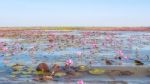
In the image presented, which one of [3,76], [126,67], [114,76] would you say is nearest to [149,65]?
[126,67]

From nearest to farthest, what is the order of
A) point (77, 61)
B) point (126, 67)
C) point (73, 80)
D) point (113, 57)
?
point (73, 80)
point (126, 67)
point (77, 61)
point (113, 57)

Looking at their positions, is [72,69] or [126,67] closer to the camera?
[72,69]

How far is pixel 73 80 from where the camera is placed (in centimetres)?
1327

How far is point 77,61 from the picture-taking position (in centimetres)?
1820

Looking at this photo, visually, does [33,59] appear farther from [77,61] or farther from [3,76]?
[3,76]

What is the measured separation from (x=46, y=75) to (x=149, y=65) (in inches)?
181

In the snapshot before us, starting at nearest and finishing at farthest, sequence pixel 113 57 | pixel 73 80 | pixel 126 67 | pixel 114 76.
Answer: pixel 73 80, pixel 114 76, pixel 126 67, pixel 113 57

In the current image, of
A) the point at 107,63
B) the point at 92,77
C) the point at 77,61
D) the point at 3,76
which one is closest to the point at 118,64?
the point at 107,63

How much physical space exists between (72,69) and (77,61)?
3.34m

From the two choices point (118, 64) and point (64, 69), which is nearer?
point (64, 69)

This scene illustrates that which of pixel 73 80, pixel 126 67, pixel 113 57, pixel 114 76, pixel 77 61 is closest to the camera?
pixel 73 80

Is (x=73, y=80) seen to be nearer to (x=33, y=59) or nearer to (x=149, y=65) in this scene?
(x=149, y=65)

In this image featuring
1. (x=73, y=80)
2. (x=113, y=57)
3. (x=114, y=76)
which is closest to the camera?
(x=73, y=80)

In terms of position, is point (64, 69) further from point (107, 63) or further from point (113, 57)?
point (113, 57)
